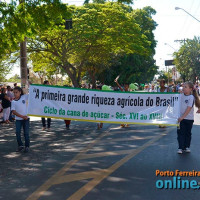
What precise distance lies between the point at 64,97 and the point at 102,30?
17923 mm

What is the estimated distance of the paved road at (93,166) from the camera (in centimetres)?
536

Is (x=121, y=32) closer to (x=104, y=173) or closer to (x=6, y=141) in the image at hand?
(x=6, y=141)

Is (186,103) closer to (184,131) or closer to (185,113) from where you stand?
(185,113)

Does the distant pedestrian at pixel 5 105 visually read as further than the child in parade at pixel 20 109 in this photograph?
Yes

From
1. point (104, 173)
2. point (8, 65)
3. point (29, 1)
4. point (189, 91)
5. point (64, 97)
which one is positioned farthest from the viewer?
point (8, 65)

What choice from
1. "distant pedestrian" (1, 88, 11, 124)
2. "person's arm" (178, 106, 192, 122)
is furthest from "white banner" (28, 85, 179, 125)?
"distant pedestrian" (1, 88, 11, 124)

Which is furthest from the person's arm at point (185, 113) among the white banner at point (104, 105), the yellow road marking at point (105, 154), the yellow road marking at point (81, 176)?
the yellow road marking at point (105, 154)

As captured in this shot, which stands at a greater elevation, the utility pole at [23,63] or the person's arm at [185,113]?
the utility pole at [23,63]

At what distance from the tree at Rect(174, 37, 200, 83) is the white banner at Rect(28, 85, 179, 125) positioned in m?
49.5

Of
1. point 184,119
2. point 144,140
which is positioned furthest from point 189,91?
point 144,140

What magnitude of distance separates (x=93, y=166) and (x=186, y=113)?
2.52 meters

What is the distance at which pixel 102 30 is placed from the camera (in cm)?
2617

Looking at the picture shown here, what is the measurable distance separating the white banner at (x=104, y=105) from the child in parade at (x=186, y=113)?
161mm

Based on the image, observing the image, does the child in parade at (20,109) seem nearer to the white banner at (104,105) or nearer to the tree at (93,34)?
the white banner at (104,105)
